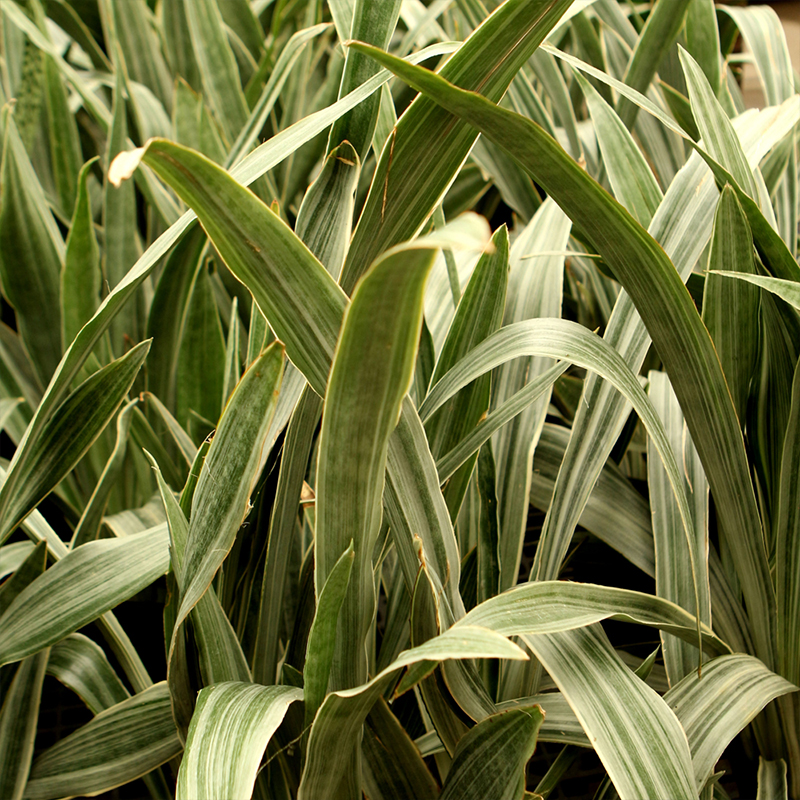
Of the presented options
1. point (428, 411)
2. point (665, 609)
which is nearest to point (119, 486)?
point (428, 411)

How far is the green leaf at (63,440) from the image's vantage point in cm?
44

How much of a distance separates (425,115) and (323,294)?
4.1 inches

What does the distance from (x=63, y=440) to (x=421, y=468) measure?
227mm

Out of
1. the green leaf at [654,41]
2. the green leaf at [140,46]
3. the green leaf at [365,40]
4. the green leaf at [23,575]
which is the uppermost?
the green leaf at [140,46]

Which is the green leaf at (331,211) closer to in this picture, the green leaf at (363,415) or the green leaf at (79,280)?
the green leaf at (363,415)

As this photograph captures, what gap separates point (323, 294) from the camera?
12.6 inches

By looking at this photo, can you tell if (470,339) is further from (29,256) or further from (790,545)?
(29,256)

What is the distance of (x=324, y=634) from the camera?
0.33 metres

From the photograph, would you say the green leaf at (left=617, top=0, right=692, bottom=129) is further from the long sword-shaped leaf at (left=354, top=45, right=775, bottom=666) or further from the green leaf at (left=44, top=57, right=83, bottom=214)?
the green leaf at (left=44, top=57, right=83, bottom=214)

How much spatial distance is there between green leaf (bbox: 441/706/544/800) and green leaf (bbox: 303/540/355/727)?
83 millimetres

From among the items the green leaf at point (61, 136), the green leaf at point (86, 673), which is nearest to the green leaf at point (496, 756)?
the green leaf at point (86, 673)

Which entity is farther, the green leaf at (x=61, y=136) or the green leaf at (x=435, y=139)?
the green leaf at (x=61, y=136)

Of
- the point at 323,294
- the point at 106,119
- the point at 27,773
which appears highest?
the point at 106,119

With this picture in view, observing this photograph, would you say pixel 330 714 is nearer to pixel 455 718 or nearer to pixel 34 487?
pixel 455 718
